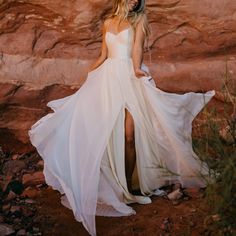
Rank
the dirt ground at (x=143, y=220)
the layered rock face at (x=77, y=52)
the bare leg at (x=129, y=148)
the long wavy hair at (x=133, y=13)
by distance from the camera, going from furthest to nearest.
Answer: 1. the layered rock face at (x=77, y=52)
2. the long wavy hair at (x=133, y=13)
3. the bare leg at (x=129, y=148)
4. the dirt ground at (x=143, y=220)

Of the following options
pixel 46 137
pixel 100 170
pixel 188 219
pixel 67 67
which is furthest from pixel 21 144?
pixel 188 219

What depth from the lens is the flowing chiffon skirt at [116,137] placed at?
4.62 m

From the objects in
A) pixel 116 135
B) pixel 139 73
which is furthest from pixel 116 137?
pixel 139 73

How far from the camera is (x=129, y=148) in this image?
482cm

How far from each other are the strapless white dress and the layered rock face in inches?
55.2

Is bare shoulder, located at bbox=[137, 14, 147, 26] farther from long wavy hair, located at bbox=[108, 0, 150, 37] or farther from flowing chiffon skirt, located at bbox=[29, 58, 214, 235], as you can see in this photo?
flowing chiffon skirt, located at bbox=[29, 58, 214, 235]

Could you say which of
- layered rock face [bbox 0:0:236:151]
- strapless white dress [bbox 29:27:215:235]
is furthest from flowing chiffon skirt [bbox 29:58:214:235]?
layered rock face [bbox 0:0:236:151]

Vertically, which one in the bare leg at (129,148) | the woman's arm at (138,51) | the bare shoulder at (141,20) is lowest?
the bare leg at (129,148)

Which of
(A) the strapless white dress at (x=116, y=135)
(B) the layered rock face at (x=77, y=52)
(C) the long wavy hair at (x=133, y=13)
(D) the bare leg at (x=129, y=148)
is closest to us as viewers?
(A) the strapless white dress at (x=116, y=135)

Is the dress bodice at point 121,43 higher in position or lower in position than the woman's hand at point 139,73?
higher

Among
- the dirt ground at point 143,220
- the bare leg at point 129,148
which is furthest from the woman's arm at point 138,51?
the dirt ground at point 143,220

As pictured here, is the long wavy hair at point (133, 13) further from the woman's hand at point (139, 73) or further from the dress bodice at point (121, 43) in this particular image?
the woman's hand at point (139, 73)

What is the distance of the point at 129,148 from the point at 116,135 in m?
0.16

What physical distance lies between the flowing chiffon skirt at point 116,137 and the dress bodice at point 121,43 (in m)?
0.06
